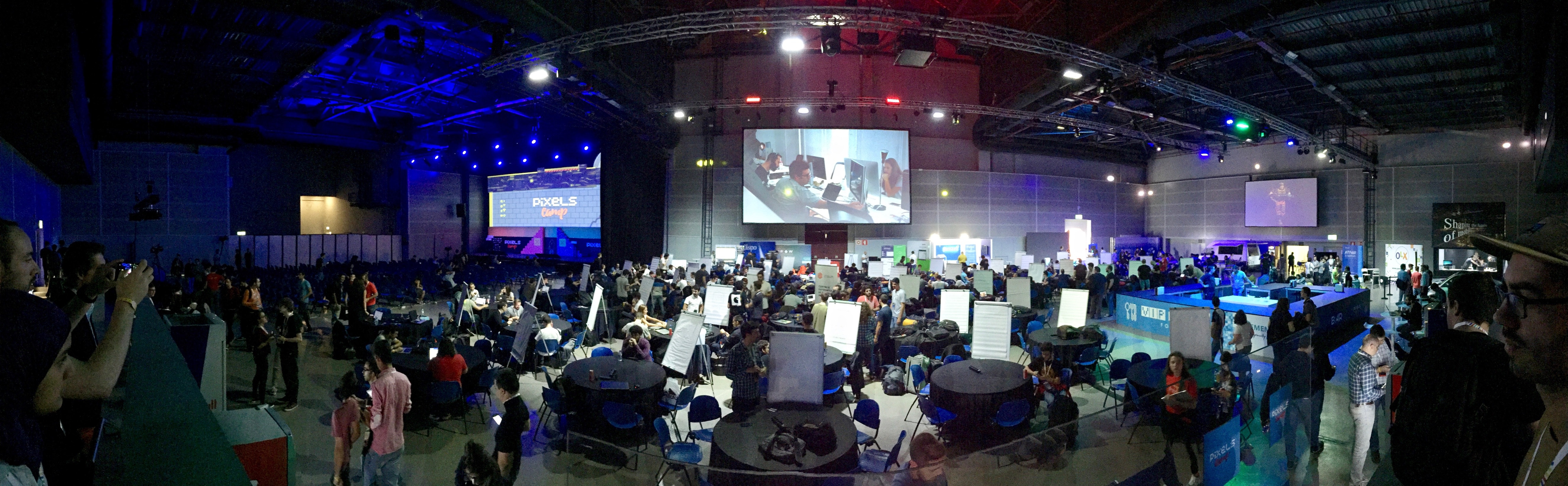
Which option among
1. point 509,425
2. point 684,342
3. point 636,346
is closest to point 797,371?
point 684,342

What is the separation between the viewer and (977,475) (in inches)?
145

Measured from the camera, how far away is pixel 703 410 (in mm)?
5832

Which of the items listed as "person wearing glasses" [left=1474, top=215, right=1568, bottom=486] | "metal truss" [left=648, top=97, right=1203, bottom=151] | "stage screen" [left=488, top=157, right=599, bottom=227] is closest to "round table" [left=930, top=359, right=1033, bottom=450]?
"person wearing glasses" [left=1474, top=215, right=1568, bottom=486]

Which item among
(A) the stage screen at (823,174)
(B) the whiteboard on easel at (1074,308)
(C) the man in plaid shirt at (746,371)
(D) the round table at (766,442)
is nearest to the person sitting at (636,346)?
(C) the man in plaid shirt at (746,371)

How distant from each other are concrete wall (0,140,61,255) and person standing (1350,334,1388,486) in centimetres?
1199

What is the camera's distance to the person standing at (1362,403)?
191 inches

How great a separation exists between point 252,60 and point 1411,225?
3475 cm

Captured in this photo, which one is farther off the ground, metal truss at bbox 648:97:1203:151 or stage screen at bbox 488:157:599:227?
metal truss at bbox 648:97:1203:151

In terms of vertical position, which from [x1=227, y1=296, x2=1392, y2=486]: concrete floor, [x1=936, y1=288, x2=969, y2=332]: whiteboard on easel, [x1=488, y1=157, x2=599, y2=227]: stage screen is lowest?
[x1=227, y1=296, x2=1392, y2=486]: concrete floor

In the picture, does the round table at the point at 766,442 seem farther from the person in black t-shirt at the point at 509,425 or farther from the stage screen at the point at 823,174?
the stage screen at the point at 823,174

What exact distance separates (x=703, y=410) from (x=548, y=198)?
22.9m

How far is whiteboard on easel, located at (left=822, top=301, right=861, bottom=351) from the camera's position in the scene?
8.27m

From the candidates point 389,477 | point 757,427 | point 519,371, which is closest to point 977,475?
point 757,427

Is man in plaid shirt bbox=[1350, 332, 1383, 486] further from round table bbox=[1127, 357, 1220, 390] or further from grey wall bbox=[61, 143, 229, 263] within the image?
grey wall bbox=[61, 143, 229, 263]
